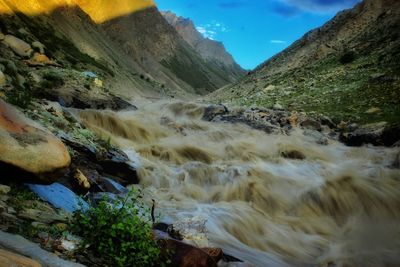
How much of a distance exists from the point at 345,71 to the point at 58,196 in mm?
42115

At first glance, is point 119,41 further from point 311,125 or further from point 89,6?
point 311,125

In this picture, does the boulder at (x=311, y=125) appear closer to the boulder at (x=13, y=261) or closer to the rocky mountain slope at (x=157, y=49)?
the boulder at (x=13, y=261)

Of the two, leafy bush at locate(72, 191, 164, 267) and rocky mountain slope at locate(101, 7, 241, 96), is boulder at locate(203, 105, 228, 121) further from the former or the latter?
rocky mountain slope at locate(101, 7, 241, 96)

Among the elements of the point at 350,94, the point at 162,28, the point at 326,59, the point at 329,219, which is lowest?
the point at 329,219

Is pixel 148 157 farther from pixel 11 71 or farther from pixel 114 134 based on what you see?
pixel 11 71

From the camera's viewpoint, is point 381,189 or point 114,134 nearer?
point 381,189

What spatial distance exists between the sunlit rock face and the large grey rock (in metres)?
52.1

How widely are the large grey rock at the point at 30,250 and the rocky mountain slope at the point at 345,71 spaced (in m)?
24.2

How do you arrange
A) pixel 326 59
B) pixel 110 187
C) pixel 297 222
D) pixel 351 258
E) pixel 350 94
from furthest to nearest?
pixel 326 59 → pixel 350 94 → pixel 297 222 → pixel 110 187 → pixel 351 258

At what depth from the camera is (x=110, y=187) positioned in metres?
11.6

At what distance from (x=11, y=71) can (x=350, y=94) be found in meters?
27.4

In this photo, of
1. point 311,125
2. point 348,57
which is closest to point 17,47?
point 311,125

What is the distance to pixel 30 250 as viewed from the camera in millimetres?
5359

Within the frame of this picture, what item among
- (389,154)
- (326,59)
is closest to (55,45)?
(326,59)
